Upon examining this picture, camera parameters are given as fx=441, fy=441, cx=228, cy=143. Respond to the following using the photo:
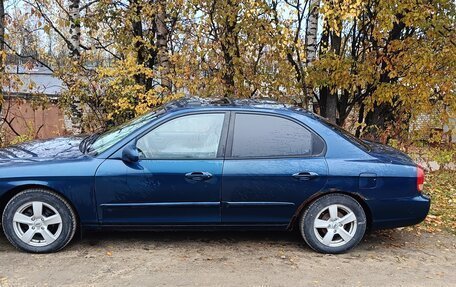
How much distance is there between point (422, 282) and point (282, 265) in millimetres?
1219

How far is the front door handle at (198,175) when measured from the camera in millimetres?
4148

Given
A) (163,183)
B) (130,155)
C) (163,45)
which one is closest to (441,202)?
(163,183)

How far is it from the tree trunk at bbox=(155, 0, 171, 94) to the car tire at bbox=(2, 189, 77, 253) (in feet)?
16.5

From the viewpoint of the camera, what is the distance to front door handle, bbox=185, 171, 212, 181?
13.6 ft

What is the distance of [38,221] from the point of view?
407cm

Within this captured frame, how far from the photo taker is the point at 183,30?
9.31 m

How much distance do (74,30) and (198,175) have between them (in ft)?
22.0

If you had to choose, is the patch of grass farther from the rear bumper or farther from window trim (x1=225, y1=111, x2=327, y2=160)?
window trim (x1=225, y1=111, x2=327, y2=160)

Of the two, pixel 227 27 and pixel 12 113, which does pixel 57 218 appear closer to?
pixel 227 27

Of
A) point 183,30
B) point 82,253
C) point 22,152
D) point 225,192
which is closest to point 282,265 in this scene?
point 225,192

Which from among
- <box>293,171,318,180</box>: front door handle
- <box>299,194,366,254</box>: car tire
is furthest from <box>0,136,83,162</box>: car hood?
<box>299,194,366,254</box>: car tire

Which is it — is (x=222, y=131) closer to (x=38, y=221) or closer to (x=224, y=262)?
(x=224, y=262)

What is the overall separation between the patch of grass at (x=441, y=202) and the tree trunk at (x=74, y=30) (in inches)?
289

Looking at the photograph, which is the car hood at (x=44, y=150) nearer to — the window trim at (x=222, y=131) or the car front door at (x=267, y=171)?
the window trim at (x=222, y=131)
